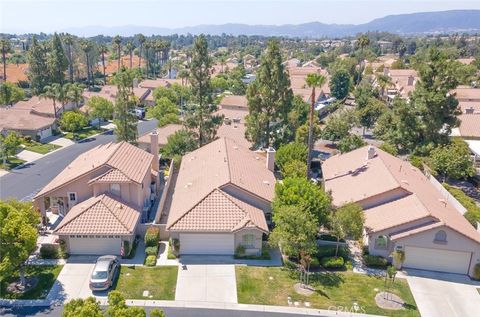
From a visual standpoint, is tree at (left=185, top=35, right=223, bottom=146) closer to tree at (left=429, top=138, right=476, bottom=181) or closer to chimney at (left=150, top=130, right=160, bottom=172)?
chimney at (left=150, top=130, right=160, bottom=172)

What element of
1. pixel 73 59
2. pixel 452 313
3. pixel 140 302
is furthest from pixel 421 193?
pixel 73 59

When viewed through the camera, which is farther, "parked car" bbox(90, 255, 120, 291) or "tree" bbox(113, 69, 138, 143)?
"tree" bbox(113, 69, 138, 143)

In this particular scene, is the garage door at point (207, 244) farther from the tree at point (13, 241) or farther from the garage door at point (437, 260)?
the garage door at point (437, 260)

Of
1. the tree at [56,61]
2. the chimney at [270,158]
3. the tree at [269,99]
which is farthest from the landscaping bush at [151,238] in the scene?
the tree at [56,61]

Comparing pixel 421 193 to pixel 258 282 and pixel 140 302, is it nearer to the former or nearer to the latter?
pixel 258 282

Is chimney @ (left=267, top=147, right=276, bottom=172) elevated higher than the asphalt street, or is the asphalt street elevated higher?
chimney @ (left=267, top=147, right=276, bottom=172)

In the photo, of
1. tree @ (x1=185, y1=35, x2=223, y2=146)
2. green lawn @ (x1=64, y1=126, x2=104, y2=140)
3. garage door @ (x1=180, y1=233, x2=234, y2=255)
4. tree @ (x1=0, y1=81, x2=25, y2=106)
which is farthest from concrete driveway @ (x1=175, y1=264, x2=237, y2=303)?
tree @ (x1=0, y1=81, x2=25, y2=106)
